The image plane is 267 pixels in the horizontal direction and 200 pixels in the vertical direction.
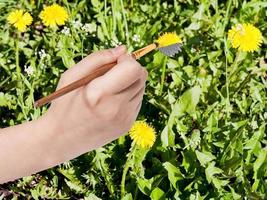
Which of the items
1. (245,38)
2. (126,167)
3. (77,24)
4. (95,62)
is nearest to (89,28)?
(77,24)

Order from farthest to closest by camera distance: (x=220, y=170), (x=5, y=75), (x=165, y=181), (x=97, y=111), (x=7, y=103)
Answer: (x=5, y=75), (x=7, y=103), (x=165, y=181), (x=220, y=170), (x=97, y=111)

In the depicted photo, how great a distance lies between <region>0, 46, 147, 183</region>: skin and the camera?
3.06 feet

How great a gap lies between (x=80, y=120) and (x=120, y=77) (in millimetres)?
108

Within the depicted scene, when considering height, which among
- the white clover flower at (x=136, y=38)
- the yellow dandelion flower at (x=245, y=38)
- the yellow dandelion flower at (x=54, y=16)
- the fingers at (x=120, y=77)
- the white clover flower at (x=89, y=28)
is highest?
the fingers at (x=120, y=77)

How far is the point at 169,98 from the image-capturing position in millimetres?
1945

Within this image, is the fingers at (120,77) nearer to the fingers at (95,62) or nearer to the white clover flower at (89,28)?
the fingers at (95,62)

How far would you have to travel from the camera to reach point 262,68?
2.19 metres

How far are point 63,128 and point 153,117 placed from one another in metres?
1.05

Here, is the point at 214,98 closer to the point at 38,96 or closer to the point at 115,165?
the point at 115,165

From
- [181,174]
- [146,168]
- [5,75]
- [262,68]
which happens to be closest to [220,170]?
[181,174]

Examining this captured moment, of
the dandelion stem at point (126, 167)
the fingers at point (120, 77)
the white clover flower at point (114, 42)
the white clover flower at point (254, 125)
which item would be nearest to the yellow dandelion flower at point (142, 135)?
the dandelion stem at point (126, 167)

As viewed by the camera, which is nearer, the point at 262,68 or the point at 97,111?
the point at 97,111

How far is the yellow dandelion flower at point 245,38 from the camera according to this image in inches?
78.0

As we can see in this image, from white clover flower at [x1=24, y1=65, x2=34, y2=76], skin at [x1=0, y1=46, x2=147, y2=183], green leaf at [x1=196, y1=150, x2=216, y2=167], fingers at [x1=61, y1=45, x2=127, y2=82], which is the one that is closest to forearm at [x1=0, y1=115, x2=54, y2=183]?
skin at [x1=0, y1=46, x2=147, y2=183]
